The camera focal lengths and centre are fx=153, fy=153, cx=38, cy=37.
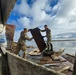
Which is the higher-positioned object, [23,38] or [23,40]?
[23,38]

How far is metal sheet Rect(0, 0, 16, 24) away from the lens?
3.23 meters

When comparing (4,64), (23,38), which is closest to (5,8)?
(4,64)

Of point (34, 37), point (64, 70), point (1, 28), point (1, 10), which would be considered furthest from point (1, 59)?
point (34, 37)

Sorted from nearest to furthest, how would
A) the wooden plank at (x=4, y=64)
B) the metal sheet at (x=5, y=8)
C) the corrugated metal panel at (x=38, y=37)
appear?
the metal sheet at (x=5, y=8) < the wooden plank at (x=4, y=64) < the corrugated metal panel at (x=38, y=37)

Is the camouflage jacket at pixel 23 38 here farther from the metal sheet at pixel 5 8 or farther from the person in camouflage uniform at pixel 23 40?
the metal sheet at pixel 5 8

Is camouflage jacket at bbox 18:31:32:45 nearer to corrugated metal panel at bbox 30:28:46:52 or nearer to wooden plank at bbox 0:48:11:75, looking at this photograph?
corrugated metal panel at bbox 30:28:46:52

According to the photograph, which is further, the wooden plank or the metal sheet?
the wooden plank

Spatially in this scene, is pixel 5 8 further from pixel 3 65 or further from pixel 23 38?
pixel 23 38

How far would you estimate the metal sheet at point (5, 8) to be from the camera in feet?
10.6

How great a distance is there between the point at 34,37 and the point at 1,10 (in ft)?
17.6

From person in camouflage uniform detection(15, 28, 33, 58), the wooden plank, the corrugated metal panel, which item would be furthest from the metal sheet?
the corrugated metal panel

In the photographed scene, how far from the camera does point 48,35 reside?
9.62 metres

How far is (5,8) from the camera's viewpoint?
3578 mm

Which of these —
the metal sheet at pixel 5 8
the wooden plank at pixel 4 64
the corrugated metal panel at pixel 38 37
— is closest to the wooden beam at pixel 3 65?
the wooden plank at pixel 4 64
